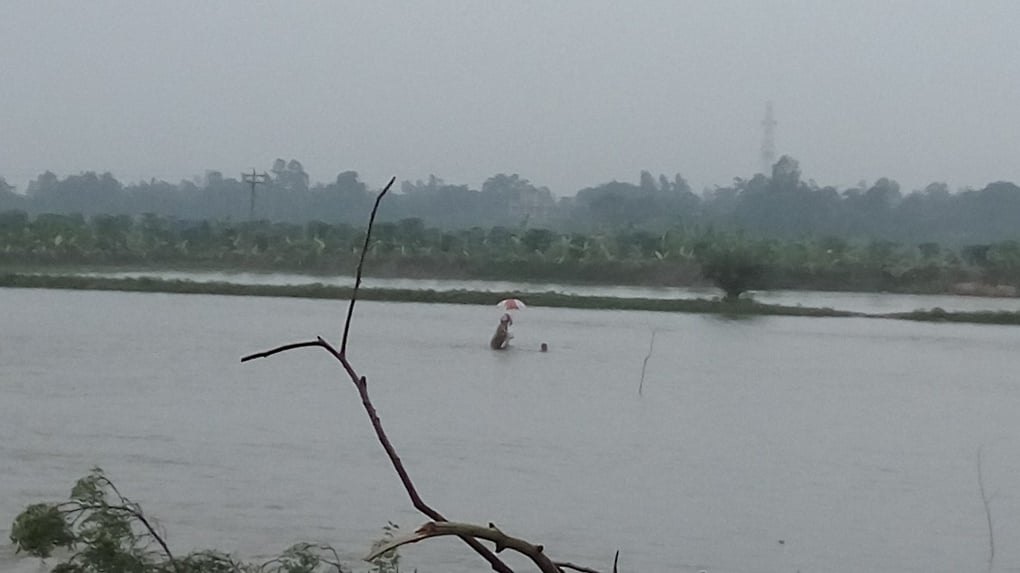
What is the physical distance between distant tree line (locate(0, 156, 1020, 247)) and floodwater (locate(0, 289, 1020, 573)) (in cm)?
989

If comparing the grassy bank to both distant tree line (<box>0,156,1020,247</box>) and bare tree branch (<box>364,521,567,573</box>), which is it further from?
bare tree branch (<box>364,521,567,573</box>)

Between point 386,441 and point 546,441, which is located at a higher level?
point 386,441

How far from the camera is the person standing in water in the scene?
39.4 feet

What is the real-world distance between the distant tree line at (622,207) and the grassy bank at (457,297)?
3.24 meters

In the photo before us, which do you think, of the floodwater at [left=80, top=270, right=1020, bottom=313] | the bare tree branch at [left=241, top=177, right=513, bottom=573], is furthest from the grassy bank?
the bare tree branch at [left=241, top=177, right=513, bottom=573]

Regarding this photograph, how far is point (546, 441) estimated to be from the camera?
7594mm

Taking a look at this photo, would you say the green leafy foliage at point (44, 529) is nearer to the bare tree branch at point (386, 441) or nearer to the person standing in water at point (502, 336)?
the bare tree branch at point (386, 441)

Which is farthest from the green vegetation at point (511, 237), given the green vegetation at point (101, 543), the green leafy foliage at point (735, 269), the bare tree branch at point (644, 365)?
the green vegetation at point (101, 543)

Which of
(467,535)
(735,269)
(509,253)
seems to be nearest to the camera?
(467,535)

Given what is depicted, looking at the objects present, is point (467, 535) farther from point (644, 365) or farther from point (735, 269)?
point (735, 269)

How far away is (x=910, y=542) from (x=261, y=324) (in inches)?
371

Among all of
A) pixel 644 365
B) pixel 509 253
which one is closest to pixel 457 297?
pixel 509 253

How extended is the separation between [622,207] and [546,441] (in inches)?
942

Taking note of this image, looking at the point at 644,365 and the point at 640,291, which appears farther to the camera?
the point at 640,291
